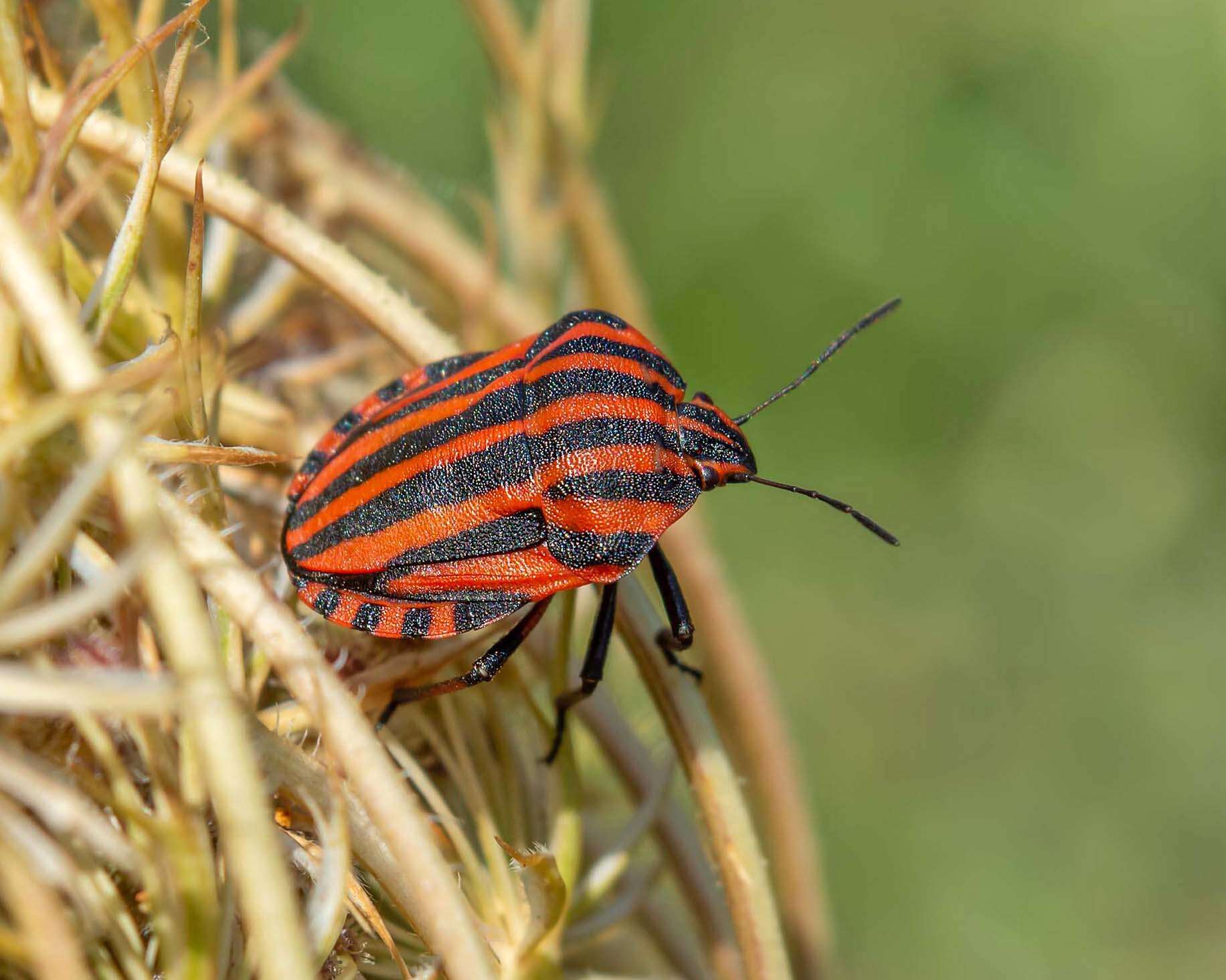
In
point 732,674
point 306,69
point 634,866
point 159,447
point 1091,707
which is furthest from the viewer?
point 1091,707

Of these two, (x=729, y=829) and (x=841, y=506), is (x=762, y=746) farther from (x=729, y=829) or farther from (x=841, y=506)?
(x=729, y=829)

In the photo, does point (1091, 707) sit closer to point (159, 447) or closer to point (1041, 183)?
point (1041, 183)

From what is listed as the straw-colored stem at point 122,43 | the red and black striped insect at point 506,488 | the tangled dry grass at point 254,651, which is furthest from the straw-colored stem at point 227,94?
the red and black striped insect at point 506,488

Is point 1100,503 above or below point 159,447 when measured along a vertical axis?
above

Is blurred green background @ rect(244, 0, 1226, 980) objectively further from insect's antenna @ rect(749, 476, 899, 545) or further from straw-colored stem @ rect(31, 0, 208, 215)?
straw-colored stem @ rect(31, 0, 208, 215)

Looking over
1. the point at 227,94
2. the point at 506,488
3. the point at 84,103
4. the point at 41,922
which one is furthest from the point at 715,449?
the point at 41,922

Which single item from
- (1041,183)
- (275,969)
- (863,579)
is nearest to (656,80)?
(1041,183)

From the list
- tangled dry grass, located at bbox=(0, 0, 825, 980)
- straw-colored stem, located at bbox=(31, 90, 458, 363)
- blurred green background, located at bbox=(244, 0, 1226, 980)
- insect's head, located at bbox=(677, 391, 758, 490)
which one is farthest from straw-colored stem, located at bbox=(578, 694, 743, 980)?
blurred green background, located at bbox=(244, 0, 1226, 980)
